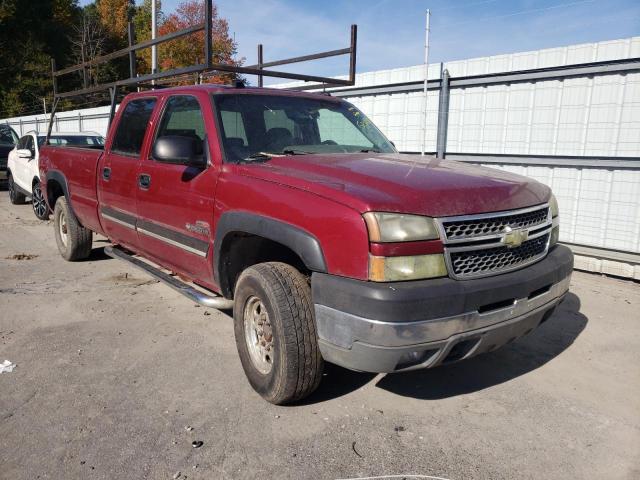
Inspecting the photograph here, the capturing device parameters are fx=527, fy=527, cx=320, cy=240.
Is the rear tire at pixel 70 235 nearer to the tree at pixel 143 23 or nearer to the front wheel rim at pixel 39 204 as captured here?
the front wheel rim at pixel 39 204

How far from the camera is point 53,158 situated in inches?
257

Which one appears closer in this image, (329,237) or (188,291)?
(329,237)

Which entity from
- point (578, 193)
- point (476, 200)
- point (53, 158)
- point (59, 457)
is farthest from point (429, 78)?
point (59, 457)

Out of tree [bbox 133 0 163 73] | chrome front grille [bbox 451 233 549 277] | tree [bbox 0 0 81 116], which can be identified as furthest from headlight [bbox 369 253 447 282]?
tree [bbox 0 0 81 116]

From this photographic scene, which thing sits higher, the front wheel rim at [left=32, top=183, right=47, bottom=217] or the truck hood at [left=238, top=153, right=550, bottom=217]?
the truck hood at [left=238, top=153, right=550, bottom=217]

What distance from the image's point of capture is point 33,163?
1035 cm

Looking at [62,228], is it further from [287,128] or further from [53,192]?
[287,128]

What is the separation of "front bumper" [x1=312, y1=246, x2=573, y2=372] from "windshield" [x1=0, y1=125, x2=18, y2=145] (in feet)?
52.6

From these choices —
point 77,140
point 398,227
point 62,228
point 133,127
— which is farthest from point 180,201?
point 77,140

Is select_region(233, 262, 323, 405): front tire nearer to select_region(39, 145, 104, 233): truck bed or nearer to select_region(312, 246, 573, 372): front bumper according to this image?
select_region(312, 246, 573, 372): front bumper

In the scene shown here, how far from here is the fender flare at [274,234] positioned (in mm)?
2732

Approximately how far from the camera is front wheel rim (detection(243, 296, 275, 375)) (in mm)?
3262

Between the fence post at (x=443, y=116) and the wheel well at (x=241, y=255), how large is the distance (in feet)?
18.3

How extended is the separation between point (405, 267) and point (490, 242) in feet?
1.84
